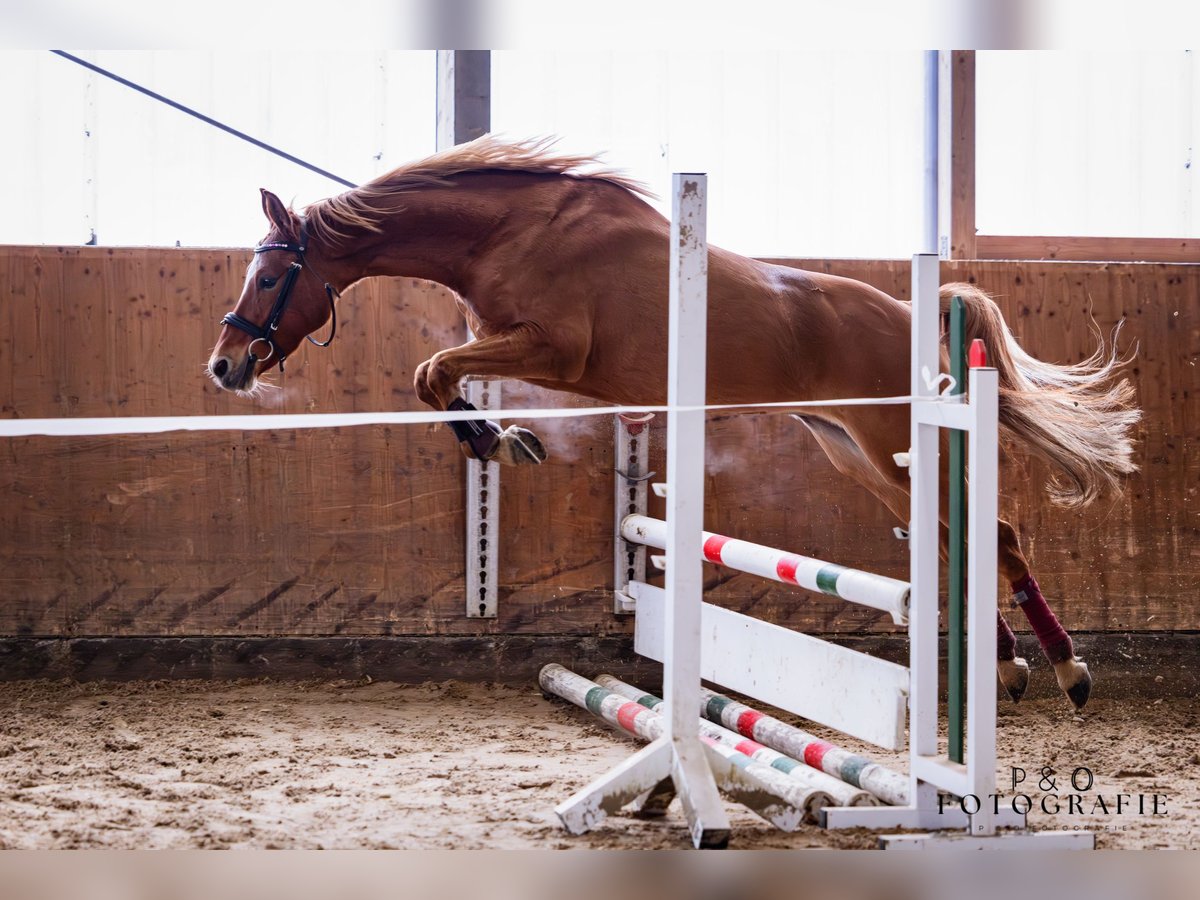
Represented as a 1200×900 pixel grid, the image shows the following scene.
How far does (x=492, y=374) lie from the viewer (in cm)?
266

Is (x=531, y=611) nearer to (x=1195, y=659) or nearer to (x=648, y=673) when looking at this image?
(x=648, y=673)

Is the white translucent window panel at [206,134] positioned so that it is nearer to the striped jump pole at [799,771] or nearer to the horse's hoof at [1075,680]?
the striped jump pole at [799,771]

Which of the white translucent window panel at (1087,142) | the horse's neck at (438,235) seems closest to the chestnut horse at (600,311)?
the horse's neck at (438,235)

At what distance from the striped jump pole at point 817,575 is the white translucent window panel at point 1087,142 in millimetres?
2024

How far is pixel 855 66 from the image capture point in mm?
3951

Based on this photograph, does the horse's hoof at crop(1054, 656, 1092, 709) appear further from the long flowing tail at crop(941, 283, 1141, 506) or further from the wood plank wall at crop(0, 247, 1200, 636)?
the wood plank wall at crop(0, 247, 1200, 636)

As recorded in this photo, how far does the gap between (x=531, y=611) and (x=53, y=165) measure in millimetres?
2278

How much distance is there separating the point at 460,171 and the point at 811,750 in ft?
5.75

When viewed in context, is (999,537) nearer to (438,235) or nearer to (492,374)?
(492,374)

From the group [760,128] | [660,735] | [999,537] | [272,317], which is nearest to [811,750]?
[660,735]

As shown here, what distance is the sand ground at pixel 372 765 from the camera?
6.70 feet

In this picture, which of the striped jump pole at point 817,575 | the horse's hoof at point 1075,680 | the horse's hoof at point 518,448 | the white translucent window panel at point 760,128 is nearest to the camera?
the striped jump pole at point 817,575

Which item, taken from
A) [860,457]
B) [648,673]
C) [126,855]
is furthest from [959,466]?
[648,673]

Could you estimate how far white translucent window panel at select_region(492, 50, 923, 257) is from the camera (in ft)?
12.7
